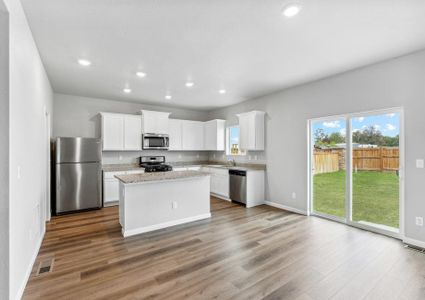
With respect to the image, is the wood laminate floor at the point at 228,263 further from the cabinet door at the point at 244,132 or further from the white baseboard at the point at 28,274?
the cabinet door at the point at 244,132

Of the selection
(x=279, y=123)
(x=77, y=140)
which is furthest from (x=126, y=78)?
(x=279, y=123)

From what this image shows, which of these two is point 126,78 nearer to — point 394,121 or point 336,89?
point 336,89

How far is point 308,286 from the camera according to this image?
6.86 ft

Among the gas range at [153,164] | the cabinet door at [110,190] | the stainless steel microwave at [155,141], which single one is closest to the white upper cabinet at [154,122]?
the stainless steel microwave at [155,141]

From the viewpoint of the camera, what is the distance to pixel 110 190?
5051 mm

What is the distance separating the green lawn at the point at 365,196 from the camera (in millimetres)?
3328

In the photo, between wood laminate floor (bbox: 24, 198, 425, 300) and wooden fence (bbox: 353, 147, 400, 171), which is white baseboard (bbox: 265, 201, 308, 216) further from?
wooden fence (bbox: 353, 147, 400, 171)

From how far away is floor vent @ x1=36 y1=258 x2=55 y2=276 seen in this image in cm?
233

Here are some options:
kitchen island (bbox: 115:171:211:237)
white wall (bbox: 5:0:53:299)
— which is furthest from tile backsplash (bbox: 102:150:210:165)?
white wall (bbox: 5:0:53:299)

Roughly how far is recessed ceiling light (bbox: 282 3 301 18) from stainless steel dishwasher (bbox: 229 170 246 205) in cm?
347

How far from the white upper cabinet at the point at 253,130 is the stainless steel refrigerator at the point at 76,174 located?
3.50m

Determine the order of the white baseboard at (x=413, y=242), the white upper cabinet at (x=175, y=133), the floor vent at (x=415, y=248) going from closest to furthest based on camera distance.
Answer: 1. the floor vent at (x=415, y=248)
2. the white baseboard at (x=413, y=242)
3. the white upper cabinet at (x=175, y=133)

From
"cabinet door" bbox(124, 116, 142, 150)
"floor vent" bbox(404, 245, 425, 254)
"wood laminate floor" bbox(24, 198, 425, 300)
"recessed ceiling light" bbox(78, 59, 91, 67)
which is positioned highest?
"recessed ceiling light" bbox(78, 59, 91, 67)

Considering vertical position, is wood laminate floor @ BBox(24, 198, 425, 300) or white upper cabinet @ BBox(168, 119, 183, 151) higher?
white upper cabinet @ BBox(168, 119, 183, 151)
